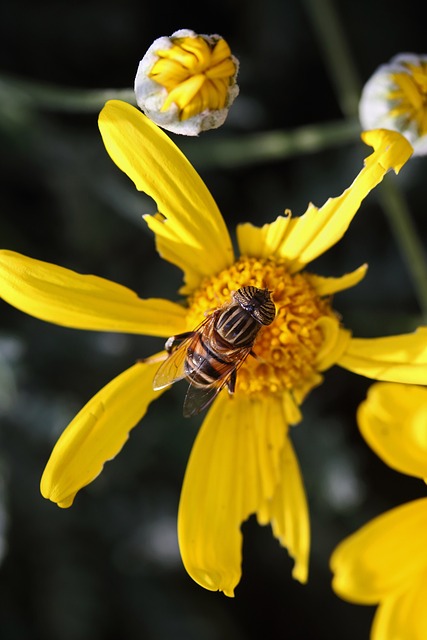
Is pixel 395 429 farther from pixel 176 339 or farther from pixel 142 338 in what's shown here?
pixel 142 338

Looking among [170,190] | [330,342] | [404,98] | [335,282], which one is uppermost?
[170,190]

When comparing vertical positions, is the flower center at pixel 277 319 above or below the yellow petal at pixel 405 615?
above

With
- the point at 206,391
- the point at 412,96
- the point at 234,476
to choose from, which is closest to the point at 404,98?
the point at 412,96

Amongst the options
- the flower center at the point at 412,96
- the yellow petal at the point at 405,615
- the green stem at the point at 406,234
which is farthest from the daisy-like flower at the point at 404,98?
the yellow petal at the point at 405,615

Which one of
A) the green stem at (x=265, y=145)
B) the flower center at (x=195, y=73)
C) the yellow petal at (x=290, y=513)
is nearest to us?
the flower center at (x=195, y=73)

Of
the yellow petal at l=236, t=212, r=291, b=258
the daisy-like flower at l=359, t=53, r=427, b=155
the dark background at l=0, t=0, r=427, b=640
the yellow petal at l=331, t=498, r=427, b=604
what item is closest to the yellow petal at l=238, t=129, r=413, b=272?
the yellow petal at l=236, t=212, r=291, b=258

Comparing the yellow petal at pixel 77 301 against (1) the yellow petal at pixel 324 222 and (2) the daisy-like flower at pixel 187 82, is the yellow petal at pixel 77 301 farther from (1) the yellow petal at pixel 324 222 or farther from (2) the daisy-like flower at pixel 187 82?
(2) the daisy-like flower at pixel 187 82
